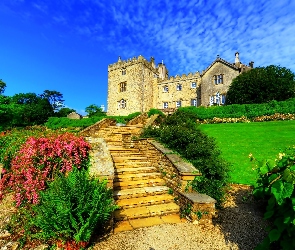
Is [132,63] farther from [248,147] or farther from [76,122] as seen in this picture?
[248,147]

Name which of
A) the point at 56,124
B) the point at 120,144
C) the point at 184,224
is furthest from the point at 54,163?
the point at 56,124

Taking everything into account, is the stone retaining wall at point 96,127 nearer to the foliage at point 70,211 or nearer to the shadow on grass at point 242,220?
the foliage at point 70,211

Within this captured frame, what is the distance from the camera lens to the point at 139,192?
6.23m

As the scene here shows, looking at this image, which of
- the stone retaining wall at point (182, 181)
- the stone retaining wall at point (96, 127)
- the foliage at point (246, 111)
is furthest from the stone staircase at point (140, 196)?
the foliage at point (246, 111)

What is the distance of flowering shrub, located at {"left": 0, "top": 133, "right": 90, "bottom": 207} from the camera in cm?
484

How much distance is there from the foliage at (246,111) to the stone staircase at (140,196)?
53.8 feet

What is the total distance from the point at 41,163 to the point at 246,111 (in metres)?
24.0

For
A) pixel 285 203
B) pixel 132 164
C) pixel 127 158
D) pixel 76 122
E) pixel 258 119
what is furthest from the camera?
pixel 76 122

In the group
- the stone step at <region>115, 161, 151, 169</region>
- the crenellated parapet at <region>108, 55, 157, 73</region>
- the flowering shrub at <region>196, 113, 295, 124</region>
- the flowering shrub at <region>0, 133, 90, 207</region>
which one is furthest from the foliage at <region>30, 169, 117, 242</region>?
the crenellated parapet at <region>108, 55, 157, 73</region>

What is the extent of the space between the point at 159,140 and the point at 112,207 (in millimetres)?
5222

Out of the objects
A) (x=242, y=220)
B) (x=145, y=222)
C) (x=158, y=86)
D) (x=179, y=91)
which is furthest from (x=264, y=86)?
(x=145, y=222)

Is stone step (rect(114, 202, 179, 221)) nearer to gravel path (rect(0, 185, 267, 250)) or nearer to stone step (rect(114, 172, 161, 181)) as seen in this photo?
gravel path (rect(0, 185, 267, 250))

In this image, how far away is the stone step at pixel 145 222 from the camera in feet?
15.5

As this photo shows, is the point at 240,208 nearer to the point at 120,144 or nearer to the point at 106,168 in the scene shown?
the point at 106,168
